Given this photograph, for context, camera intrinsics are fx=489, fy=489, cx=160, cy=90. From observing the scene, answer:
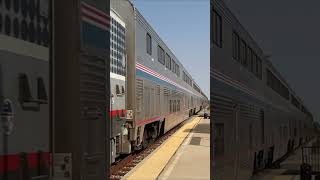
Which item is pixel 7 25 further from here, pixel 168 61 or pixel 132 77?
pixel 168 61

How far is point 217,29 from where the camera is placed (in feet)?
13.1

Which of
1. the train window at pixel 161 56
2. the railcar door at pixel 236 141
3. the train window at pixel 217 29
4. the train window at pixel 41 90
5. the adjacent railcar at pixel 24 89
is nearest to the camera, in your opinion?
the adjacent railcar at pixel 24 89

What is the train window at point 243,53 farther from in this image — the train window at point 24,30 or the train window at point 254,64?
the train window at point 24,30

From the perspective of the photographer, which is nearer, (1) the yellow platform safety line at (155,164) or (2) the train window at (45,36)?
(2) the train window at (45,36)

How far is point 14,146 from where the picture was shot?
64.9 inches

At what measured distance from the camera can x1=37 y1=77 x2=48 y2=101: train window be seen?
6.00 ft

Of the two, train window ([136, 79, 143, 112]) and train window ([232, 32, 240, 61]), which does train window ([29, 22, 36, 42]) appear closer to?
train window ([232, 32, 240, 61])

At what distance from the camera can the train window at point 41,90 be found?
183 centimetres

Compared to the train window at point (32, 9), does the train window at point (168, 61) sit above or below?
above

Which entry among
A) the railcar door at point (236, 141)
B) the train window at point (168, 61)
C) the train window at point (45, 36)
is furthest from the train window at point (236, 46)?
the train window at point (168, 61)

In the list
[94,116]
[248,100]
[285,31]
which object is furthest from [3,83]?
[248,100]

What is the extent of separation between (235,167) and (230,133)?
0.51 meters

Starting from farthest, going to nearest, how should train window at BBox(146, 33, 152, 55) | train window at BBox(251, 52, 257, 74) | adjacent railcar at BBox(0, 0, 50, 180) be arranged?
train window at BBox(146, 33, 152, 55) < train window at BBox(251, 52, 257, 74) < adjacent railcar at BBox(0, 0, 50, 180)

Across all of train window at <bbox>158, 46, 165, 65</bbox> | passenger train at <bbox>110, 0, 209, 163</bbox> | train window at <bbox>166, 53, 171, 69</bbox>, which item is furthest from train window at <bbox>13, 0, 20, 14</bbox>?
train window at <bbox>166, 53, 171, 69</bbox>
